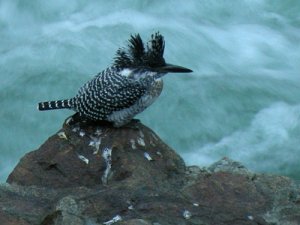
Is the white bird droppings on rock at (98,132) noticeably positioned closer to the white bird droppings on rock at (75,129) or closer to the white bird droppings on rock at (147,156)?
the white bird droppings on rock at (75,129)

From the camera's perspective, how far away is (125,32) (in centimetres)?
981

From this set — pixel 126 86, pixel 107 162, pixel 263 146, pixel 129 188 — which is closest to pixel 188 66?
pixel 263 146

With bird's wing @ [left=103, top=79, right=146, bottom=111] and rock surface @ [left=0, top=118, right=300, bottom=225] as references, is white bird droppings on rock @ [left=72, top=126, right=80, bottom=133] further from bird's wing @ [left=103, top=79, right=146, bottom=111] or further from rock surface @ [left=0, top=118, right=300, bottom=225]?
bird's wing @ [left=103, top=79, right=146, bottom=111]

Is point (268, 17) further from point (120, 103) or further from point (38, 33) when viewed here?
point (120, 103)

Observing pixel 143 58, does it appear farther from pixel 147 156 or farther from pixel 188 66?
pixel 188 66

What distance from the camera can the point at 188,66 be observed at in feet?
30.6

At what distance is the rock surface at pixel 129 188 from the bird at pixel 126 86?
101mm

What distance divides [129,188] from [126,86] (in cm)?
124

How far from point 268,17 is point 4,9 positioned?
3.68 meters

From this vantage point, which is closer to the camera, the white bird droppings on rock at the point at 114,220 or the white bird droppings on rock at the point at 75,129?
the white bird droppings on rock at the point at 114,220

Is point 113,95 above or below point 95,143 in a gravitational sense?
above

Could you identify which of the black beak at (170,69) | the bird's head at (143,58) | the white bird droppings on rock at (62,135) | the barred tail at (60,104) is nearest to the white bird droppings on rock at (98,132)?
the white bird droppings on rock at (62,135)

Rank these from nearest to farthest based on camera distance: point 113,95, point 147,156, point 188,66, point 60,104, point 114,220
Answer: point 114,220 < point 147,156 < point 113,95 < point 60,104 < point 188,66

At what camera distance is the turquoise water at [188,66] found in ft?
27.1
